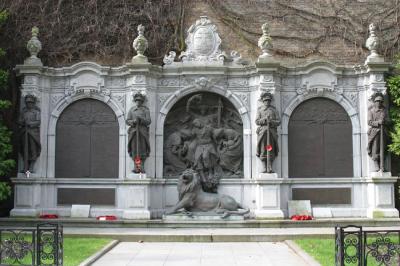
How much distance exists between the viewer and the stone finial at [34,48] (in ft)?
54.9

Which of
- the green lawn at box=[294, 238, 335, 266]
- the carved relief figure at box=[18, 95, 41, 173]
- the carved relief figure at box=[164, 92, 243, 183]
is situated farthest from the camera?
the carved relief figure at box=[164, 92, 243, 183]

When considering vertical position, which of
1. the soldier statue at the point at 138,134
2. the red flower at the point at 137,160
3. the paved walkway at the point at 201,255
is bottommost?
the paved walkway at the point at 201,255

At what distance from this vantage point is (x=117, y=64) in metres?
18.4

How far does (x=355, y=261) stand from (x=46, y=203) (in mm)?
10304

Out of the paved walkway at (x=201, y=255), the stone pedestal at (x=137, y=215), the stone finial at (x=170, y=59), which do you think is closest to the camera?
the paved walkway at (x=201, y=255)

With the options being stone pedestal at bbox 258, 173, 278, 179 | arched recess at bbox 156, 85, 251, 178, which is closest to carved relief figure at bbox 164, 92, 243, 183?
arched recess at bbox 156, 85, 251, 178

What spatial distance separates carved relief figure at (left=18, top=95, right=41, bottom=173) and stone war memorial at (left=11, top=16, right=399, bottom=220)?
0.03 m

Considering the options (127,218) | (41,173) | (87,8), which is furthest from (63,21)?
(127,218)

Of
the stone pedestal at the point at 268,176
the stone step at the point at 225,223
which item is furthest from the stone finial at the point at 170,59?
the stone step at the point at 225,223

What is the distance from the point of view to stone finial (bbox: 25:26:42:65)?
1673 cm

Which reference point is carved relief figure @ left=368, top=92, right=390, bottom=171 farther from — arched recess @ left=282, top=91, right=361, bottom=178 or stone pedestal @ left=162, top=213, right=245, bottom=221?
stone pedestal @ left=162, top=213, right=245, bottom=221

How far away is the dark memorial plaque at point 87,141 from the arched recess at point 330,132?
4.80 m

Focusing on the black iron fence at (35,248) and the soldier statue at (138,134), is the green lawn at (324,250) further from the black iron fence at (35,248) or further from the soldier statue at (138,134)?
the soldier statue at (138,134)

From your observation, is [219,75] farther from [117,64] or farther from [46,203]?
[46,203]
